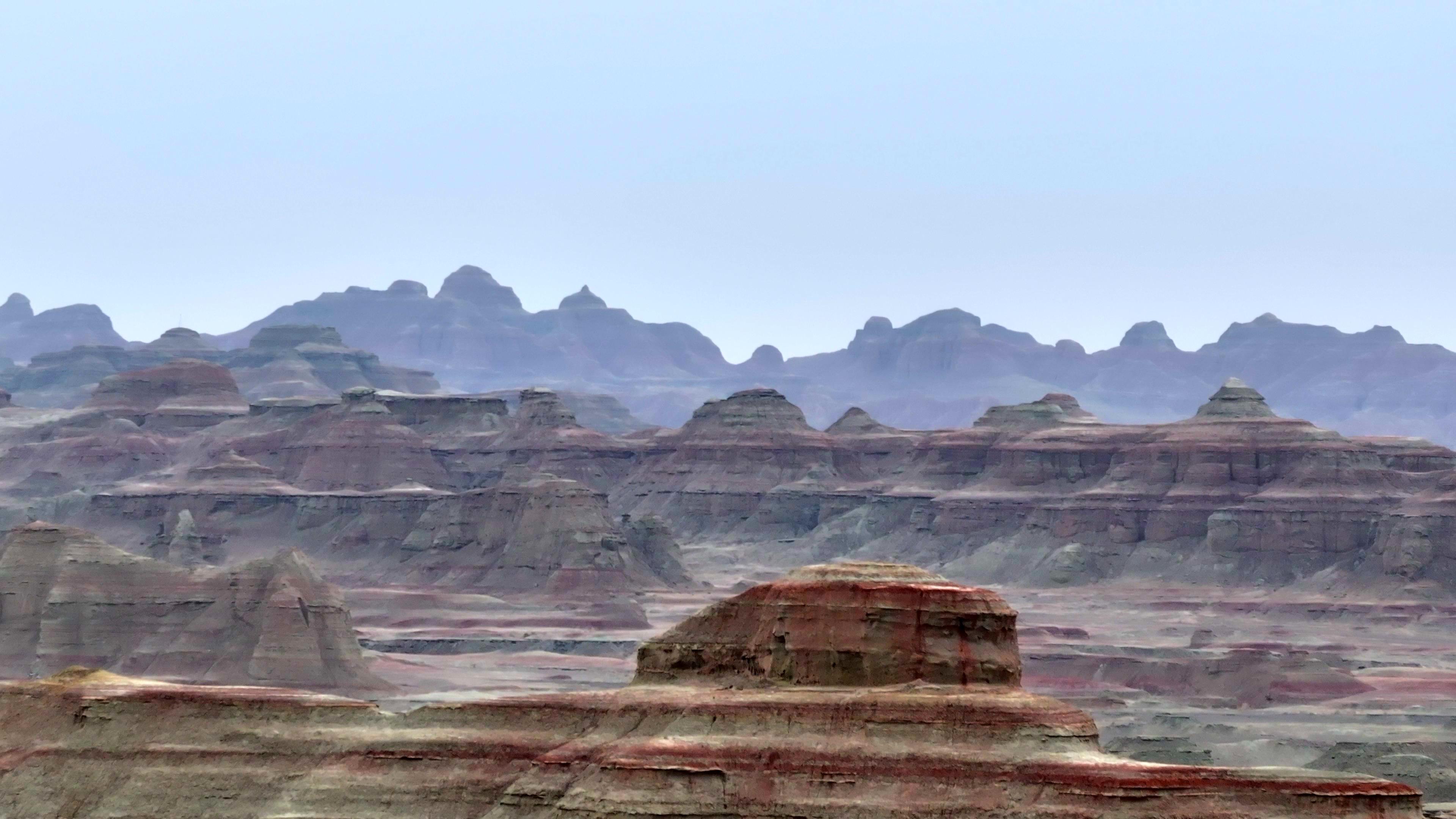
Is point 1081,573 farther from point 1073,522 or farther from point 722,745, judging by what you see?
point 722,745

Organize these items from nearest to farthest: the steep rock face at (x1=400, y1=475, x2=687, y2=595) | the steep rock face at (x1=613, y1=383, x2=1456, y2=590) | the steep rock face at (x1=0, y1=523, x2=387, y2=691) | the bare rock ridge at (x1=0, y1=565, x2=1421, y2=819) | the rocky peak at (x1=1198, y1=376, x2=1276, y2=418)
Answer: the bare rock ridge at (x1=0, y1=565, x2=1421, y2=819)
the steep rock face at (x1=0, y1=523, x2=387, y2=691)
the steep rock face at (x1=400, y1=475, x2=687, y2=595)
the steep rock face at (x1=613, y1=383, x2=1456, y2=590)
the rocky peak at (x1=1198, y1=376, x2=1276, y2=418)

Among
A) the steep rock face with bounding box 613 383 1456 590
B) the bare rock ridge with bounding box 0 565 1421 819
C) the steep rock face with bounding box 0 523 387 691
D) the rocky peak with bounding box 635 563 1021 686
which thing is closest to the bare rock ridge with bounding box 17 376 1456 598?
the steep rock face with bounding box 613 383 1456 590

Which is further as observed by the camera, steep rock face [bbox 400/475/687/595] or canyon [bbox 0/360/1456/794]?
steep rock face [bbox 400/475/687/595]

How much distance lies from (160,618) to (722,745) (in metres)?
56.1

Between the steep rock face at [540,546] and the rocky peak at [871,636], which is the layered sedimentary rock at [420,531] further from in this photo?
the rocky peak at [871,636]

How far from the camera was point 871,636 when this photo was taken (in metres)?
62.6

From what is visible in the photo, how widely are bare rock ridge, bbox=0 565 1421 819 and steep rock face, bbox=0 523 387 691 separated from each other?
1622 inches

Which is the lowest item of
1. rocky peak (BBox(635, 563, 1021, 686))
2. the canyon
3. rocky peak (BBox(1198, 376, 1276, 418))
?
the canyon

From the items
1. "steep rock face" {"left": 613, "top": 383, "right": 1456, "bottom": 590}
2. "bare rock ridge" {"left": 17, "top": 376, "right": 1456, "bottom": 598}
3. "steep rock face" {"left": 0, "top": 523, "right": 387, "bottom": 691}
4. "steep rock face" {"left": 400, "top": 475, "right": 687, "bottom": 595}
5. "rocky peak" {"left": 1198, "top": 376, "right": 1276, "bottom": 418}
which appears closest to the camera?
"steep rock face" {"left": 0, "top": 523, "right": 387, "bottom": 691}

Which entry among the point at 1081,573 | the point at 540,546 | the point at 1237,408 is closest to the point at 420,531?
the point at 540,546

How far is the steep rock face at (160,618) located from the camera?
361 ft

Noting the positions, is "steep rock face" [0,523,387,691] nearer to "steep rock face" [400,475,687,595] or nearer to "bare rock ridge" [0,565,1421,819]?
"bare rock ridge" [0,565,1421,819]

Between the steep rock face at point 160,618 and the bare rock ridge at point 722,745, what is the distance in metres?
41.2

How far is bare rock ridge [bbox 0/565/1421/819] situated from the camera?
58.2m
